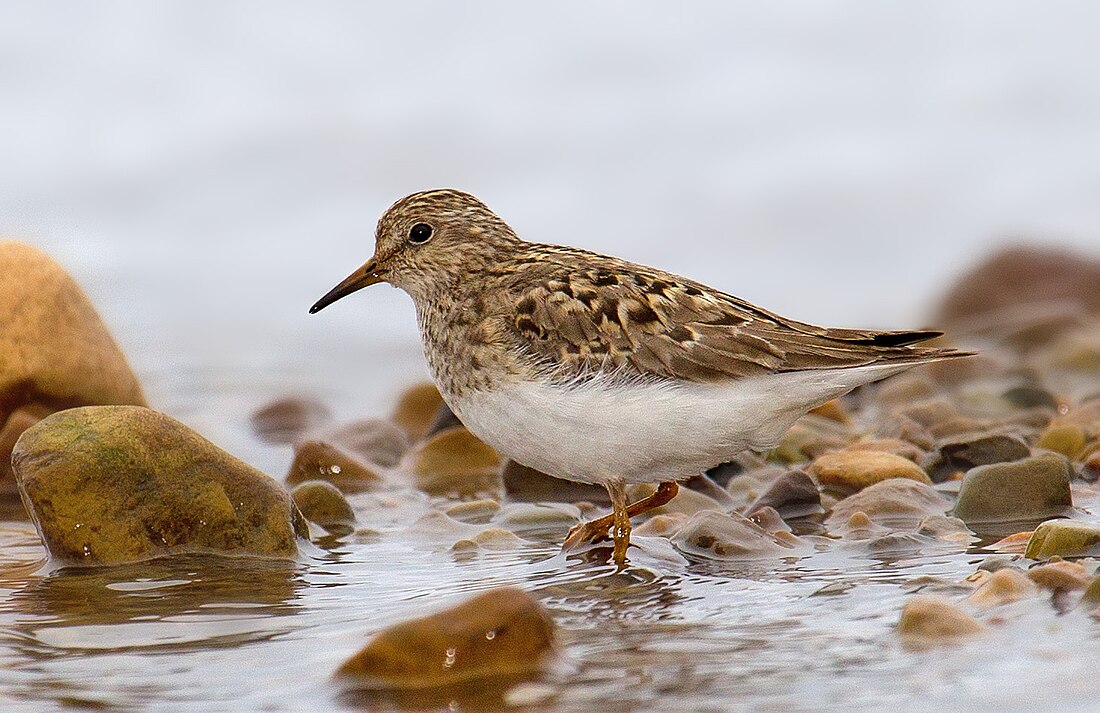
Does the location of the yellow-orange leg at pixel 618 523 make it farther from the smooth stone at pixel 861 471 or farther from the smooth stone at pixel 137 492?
the smooth stone at pixel 137 492

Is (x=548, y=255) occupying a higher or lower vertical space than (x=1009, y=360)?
higher

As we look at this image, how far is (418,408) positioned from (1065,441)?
13.2 feet

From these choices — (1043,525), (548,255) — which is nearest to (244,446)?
(548,255)

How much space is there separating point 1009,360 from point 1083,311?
1.56 m

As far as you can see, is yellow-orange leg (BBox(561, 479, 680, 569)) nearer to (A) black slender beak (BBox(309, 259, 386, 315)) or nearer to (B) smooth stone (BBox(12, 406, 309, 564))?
(B) smooth stone (BBox(12, 406, 309, 564))

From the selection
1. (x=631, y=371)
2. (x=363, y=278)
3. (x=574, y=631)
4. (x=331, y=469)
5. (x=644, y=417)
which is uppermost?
(x=363, y=278)

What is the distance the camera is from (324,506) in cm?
712

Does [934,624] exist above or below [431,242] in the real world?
below

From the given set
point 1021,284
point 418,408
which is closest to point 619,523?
point 418,408

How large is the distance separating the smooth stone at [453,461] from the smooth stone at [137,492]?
179 cm

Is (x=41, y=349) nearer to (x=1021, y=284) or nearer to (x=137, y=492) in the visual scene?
(x=137, y=492)

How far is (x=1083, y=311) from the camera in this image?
12.2 m

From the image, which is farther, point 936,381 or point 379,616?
point 936,381

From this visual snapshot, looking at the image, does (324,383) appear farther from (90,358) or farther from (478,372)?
(478,372)
